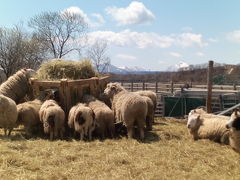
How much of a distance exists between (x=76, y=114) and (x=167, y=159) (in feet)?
10.9

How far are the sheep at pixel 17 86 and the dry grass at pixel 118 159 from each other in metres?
3.18

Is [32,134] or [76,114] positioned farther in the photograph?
[32,134]

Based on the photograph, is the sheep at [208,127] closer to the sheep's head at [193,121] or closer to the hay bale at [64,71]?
the sheep's head at [193,121]

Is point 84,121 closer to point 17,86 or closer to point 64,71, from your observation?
point 64,71

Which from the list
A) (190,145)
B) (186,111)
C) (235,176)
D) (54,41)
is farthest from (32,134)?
(54,41)

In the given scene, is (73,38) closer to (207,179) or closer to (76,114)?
(76,114)

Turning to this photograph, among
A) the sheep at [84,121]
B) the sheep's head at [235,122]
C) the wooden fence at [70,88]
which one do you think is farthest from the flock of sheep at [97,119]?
the sheep's head at [235,122]

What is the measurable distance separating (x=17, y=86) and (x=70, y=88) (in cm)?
241

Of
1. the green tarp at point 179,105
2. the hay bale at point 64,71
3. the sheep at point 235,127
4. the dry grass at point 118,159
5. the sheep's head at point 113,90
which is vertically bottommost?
the dry grass at point 118,159

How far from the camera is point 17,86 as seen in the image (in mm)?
13125

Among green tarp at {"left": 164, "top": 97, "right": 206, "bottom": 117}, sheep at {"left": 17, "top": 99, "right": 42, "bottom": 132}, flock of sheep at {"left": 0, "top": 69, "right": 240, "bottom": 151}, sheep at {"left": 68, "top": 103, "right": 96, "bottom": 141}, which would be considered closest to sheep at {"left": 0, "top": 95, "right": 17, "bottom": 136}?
flock of sheep at {"left": 0, "top": 69, "right": 240, "bottom": 151}

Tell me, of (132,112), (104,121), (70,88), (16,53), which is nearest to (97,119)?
(104,121)

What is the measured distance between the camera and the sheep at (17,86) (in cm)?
1284

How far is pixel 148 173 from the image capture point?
22.4 feet
